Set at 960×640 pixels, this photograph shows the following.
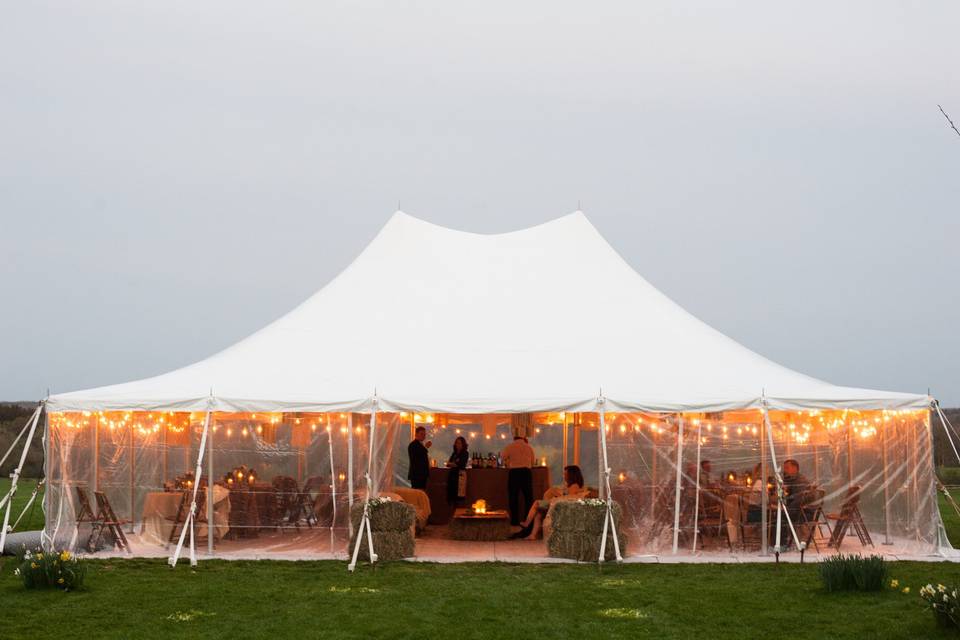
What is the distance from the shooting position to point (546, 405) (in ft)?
39.0

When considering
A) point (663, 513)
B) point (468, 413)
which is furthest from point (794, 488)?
point (468, 413)

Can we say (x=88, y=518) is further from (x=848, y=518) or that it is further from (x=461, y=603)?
(x=848, y=518)

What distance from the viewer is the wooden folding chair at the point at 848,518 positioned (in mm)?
12289

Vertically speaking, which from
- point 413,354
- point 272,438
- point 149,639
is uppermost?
point 413,354

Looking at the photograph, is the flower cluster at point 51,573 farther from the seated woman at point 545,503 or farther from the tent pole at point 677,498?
the tent pole at point 677,498

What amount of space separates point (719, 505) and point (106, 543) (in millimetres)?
7056

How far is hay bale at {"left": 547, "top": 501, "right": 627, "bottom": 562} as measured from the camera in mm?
11672

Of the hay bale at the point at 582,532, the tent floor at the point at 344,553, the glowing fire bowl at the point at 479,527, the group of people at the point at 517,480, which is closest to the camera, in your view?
the hay bale at the point at 582,532

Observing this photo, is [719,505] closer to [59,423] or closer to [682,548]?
[682,548]

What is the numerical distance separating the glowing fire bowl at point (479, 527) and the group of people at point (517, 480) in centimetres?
46

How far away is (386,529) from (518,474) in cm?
405

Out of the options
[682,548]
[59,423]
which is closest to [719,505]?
[682,548]

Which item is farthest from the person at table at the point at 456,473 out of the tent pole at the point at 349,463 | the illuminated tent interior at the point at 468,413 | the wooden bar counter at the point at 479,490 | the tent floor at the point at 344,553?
the tent pole at the point at 349,463

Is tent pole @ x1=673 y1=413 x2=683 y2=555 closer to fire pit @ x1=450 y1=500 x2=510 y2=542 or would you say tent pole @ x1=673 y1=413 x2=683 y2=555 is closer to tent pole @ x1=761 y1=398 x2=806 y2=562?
tent pole @ x1=761 y1=398 x2=806 y2=562
